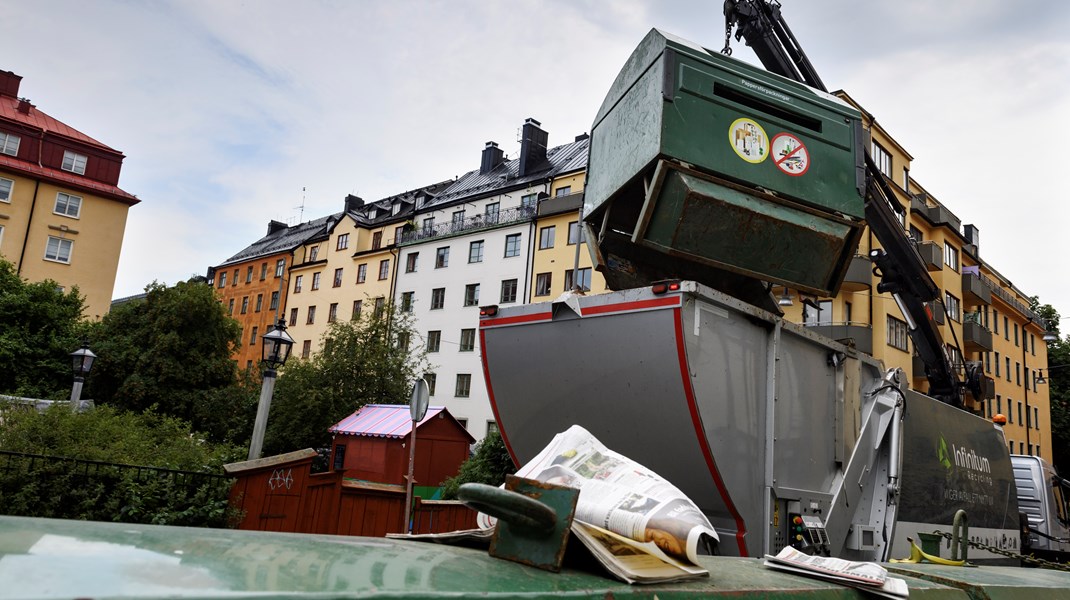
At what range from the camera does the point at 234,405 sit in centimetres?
2995

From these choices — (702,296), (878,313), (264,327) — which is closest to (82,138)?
(264,327)

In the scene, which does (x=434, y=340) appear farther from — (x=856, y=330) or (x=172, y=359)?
(x=856, y=330)

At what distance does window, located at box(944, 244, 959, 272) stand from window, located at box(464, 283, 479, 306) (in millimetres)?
22408

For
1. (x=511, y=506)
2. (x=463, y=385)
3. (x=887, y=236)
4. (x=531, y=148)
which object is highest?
(x=531, y=148)

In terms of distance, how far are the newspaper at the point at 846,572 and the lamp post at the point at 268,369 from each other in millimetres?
9101

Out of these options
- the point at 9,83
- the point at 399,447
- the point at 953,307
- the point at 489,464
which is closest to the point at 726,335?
the point at 489,464

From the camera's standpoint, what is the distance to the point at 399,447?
865 inches

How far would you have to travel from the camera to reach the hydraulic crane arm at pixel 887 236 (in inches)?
344

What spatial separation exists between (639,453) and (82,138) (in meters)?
48.2

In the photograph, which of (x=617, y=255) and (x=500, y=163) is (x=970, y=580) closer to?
(x=617, y=255)

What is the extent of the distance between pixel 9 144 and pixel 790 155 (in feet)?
152

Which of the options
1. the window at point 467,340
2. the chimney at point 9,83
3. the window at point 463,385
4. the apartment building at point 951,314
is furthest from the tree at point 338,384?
the chimney at point 9,83

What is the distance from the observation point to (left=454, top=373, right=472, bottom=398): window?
120ft

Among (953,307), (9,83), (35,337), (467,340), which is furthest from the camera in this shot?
(9,83)
